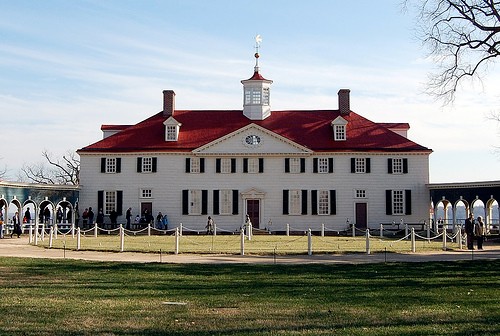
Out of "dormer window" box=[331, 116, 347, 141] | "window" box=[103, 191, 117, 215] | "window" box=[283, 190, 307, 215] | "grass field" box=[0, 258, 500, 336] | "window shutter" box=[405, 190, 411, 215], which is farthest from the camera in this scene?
"dormer window" box=[331, 116, 347, 141]

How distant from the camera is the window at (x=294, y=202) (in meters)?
47.2

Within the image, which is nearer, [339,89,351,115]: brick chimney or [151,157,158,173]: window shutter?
[151,157,158,173]: window shutter

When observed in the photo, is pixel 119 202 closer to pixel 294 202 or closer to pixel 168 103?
pixel 168 103

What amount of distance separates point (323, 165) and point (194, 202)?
957 cm

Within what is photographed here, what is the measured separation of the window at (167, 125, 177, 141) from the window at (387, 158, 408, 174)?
612 inches

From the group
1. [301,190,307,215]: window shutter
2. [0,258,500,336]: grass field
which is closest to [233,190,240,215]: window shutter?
[301,190,307,215]: window shutter

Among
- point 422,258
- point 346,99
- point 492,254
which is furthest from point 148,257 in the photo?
point 346,99

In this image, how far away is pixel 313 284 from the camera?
15.7m

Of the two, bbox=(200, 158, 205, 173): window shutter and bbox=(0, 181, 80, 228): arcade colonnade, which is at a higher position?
bbox=(200, 158, 205, 173): window shutter

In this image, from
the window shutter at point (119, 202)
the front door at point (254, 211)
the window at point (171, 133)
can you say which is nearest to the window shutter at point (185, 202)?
the window at point (171, 133)

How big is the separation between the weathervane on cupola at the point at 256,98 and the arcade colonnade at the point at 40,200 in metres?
14.3

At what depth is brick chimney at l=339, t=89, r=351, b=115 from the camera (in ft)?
169

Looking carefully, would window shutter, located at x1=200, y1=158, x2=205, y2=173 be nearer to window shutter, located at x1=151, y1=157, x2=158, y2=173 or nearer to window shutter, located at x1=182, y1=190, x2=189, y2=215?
window shutter, located at x1=182, y1=190, x2=189, y2=215

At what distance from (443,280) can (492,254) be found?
10.3 metres
